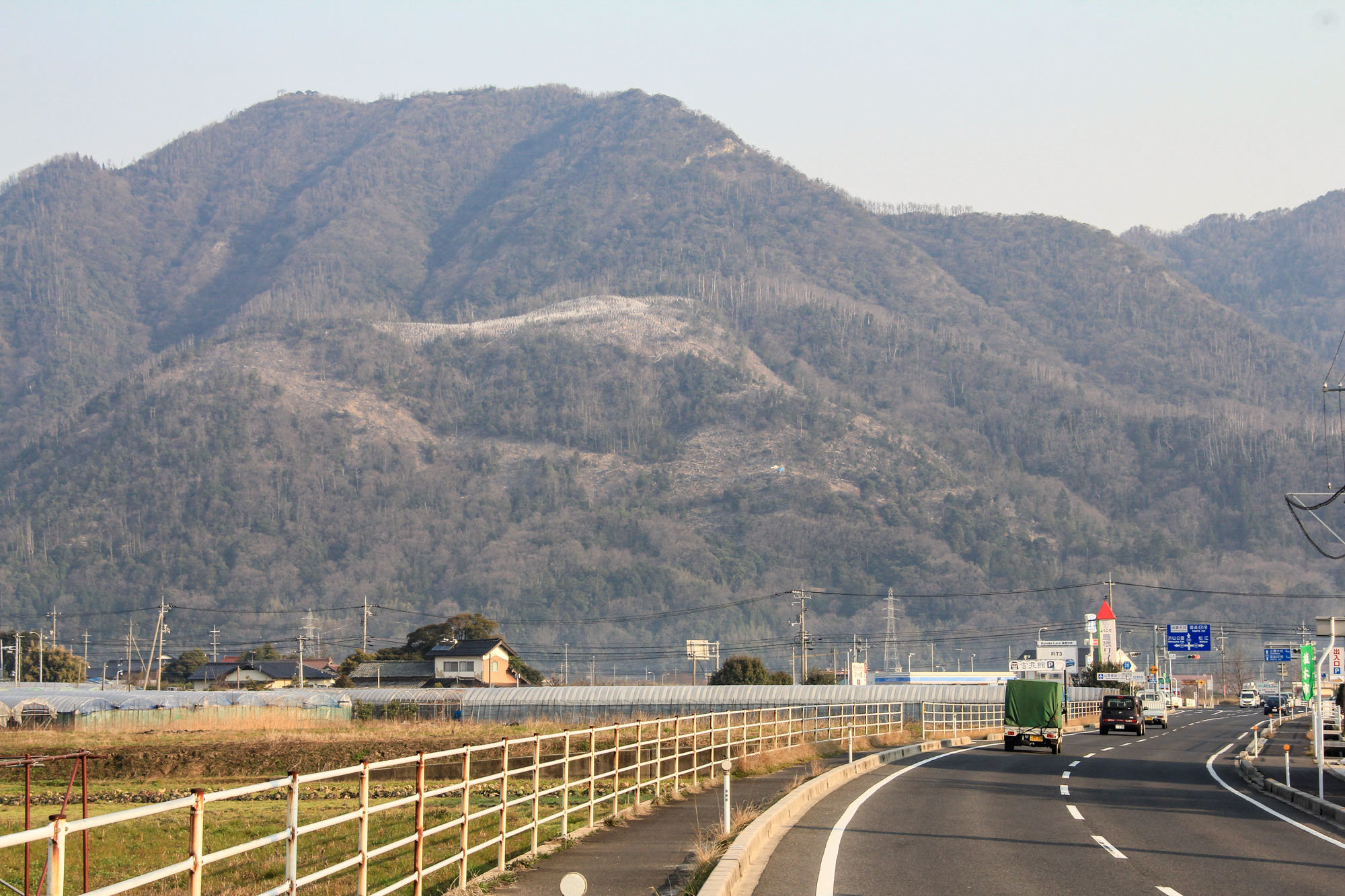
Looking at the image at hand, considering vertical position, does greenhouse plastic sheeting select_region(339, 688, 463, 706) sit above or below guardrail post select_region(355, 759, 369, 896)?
below

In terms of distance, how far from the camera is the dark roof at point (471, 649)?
11862 cm

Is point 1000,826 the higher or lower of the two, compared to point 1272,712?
higher

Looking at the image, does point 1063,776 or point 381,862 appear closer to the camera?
point 381,862

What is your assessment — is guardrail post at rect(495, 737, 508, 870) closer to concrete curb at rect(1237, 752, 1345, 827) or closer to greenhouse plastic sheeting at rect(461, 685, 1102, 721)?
concrete curb at rect(1237, 752, 1345, 827)

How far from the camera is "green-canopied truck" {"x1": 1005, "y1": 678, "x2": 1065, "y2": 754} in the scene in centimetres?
4284

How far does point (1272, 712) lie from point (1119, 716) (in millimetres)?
36837

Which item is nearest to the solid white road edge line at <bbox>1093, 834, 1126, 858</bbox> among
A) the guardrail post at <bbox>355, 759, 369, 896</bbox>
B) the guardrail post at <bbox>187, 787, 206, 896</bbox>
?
the guardrail post at <bbox>355, 759, 369, 896</bbox>

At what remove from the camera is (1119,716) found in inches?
2468

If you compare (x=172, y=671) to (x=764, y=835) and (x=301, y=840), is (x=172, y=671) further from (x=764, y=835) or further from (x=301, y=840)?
(x=764, y=835)

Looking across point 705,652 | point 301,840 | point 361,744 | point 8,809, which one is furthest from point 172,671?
point 301,840

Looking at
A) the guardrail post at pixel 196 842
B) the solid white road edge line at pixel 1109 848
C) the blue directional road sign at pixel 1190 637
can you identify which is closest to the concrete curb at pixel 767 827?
the solid white road edge line at pixel 1109 848

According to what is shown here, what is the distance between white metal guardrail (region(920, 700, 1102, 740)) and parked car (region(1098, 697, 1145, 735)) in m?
4.72

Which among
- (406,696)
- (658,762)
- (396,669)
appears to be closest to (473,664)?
(396,669)

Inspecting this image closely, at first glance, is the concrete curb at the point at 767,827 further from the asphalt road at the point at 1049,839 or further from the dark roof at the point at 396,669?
the dark roof at the point at 396,669
